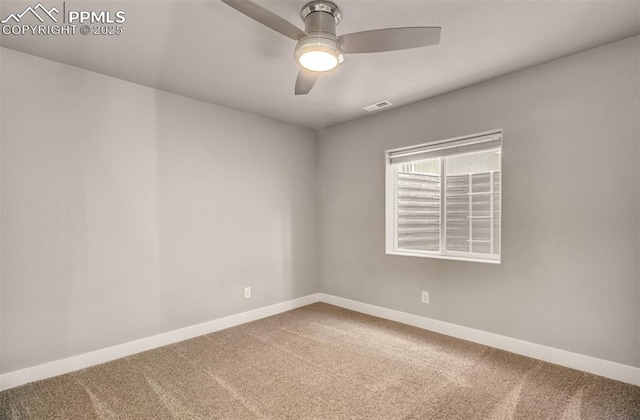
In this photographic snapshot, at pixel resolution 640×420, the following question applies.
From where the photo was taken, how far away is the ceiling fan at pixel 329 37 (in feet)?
5.71

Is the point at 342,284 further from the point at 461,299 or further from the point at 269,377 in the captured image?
the point at 269,377

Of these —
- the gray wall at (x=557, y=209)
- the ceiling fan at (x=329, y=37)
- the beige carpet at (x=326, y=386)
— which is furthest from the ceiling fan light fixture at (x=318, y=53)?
the beige carpet at (x=326, y=386)

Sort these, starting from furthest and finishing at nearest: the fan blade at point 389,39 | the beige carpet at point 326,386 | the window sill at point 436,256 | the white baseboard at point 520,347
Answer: the window sill at point 436,256 → the white baseboard at point 520,347 → the beige carpet at point 326,386 → the fan blade at point 389,39

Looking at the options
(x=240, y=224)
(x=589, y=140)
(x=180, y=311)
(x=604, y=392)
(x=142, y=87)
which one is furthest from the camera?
(x=240, y=224)

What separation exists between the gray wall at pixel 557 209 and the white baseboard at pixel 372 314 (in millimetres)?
75

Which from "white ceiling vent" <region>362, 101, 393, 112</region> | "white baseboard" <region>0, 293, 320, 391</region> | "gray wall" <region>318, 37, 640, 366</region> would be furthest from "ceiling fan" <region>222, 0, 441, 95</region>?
"white baseboard" <region>0, 293, 320, 391</region>

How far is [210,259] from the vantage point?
11.3 feet

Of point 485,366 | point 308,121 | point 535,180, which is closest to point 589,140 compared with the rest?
point 535,180

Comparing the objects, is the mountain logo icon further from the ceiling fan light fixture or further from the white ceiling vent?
the white ceiling vent

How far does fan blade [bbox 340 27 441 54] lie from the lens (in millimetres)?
1734

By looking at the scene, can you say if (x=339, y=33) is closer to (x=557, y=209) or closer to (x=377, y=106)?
(x=377, y=106)

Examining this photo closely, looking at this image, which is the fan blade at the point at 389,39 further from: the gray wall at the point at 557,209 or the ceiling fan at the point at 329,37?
the gray wall at the point at 557,209

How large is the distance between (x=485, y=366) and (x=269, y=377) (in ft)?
5.58

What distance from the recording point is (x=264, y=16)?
1620 mm
